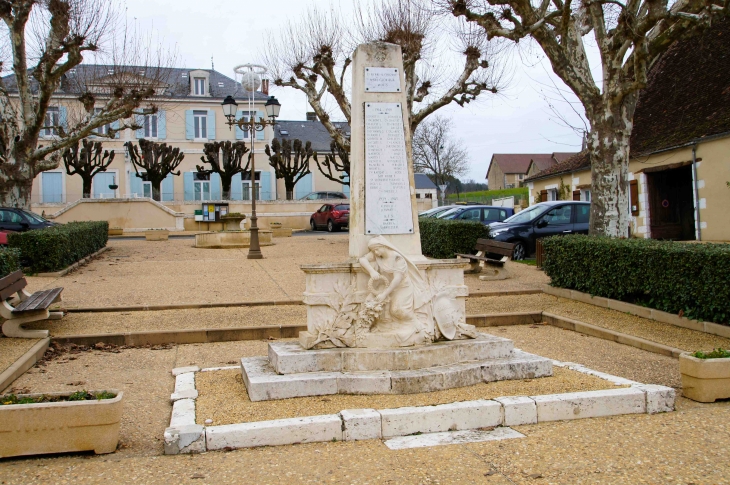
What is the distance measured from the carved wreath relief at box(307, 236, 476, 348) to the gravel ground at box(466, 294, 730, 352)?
3.26 m

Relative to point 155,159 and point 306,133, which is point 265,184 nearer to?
point 306,133

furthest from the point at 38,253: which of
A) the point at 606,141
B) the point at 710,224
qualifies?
the point at 710,224

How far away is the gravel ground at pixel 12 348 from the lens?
6284 mm

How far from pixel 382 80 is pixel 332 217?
25.0 metres

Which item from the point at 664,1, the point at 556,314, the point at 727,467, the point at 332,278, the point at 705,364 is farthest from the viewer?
the point at 664,1

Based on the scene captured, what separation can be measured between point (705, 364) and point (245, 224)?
27966mm

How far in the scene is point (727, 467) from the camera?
3.69m

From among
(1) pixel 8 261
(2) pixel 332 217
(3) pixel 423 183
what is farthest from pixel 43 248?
(3) pixel 423 183

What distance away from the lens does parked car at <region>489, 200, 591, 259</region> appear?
599 inches

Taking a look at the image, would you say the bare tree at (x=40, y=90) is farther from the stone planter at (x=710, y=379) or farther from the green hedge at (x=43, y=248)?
the stone planter at (x=710, y=379)

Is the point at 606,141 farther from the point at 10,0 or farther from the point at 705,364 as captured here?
the point at 10,0

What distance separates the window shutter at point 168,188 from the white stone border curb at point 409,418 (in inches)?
1431

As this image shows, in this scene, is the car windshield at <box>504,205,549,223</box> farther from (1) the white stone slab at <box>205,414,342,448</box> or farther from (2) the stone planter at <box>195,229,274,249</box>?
(1) the white stone slab at <box>205,414,342,448</box>

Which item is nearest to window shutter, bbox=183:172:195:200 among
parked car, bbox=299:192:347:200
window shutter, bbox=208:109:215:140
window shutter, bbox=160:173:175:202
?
window shutter, bbox=160:173:175:202
